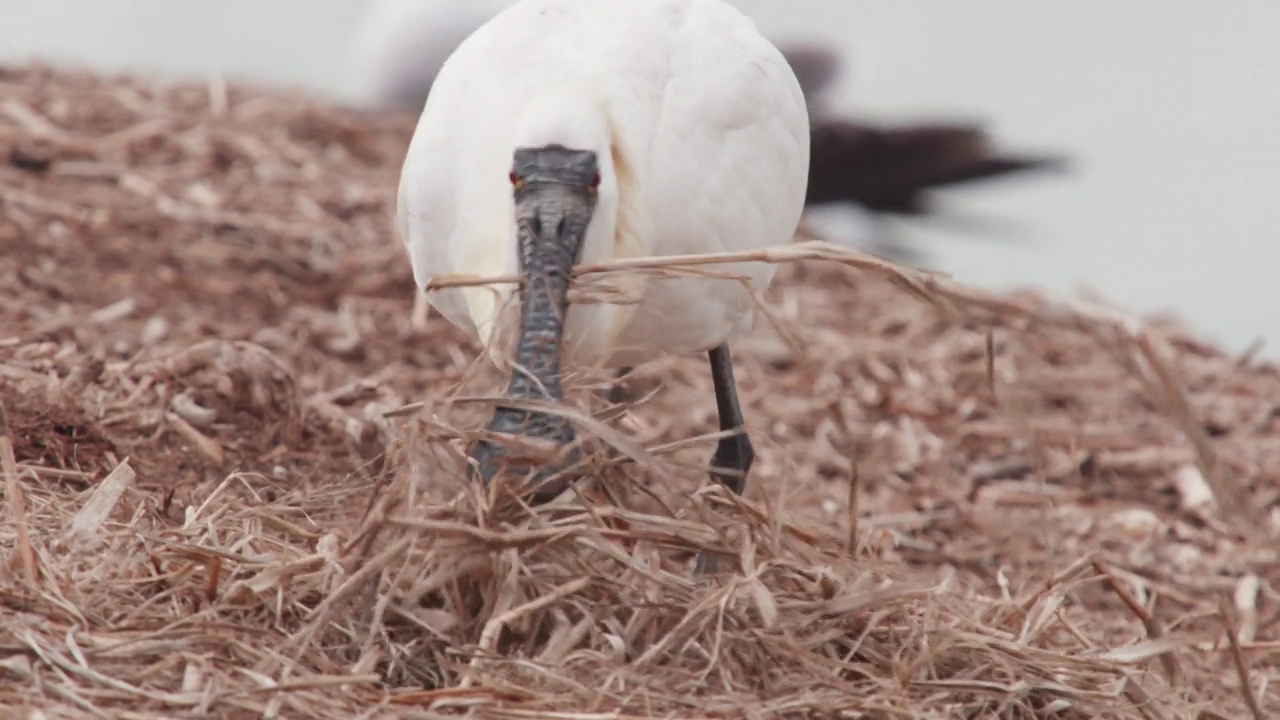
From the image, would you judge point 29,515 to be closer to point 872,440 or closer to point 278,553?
point 278,553

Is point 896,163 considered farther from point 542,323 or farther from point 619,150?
point 542,323

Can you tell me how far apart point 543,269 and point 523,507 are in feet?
1.85

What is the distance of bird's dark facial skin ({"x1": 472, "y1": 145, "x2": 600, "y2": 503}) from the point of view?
11.2 ft

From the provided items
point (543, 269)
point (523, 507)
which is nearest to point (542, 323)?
point (543, 269)

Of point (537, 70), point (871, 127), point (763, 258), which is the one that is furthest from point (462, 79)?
point (871, 127)

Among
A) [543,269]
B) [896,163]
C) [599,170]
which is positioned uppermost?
[599,170]

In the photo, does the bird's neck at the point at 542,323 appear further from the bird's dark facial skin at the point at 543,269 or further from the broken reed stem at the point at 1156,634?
the broken reed stem at the point at 1156,634

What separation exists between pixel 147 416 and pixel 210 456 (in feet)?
0.92

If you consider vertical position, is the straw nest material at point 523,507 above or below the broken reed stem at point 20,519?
below

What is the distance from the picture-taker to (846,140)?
1136cm

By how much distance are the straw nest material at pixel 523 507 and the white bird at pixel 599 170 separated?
0.24 m

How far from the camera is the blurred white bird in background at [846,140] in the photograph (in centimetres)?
1125

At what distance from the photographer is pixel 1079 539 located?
6.07 m

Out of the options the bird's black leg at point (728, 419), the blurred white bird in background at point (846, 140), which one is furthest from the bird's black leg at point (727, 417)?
the blurred white bird in background at point (846, 140)
